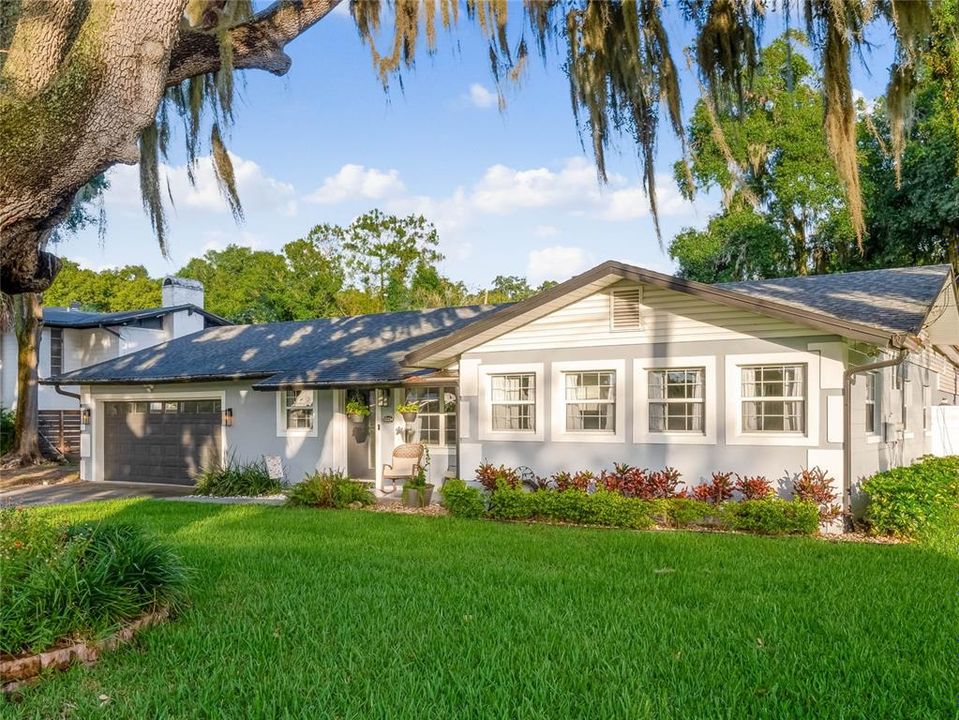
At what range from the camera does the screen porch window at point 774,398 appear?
10.3 meters

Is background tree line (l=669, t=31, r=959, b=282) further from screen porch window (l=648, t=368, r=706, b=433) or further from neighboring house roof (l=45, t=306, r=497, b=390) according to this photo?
screen porch window (l=648, t=368, r=706, b=433)

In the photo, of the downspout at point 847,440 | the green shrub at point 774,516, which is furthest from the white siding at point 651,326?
the green shrub at point 774,516

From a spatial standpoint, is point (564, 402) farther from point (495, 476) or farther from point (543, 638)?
point (543, 638)

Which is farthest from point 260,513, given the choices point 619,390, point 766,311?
point 766,311

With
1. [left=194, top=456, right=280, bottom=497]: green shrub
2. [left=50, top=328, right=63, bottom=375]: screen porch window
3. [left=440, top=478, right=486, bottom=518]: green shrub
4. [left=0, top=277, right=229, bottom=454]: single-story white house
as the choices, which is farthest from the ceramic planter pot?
[left=50, top=328, right=63, bottom=375]: screen porch window

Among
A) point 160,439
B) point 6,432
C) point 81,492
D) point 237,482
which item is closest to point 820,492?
point 237,482

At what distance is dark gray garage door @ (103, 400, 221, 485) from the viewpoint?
16922 millimetres

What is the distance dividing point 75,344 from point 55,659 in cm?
2272

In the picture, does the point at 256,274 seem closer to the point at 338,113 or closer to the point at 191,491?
the point at 191,491

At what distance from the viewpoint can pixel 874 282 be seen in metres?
13.0

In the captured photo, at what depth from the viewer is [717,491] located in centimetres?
1047

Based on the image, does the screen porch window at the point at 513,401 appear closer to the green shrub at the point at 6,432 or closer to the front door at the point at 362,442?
the front door at the point at 362,442

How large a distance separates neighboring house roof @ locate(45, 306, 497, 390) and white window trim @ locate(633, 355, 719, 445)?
14.2 ft

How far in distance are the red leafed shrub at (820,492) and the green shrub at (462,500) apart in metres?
4.50
